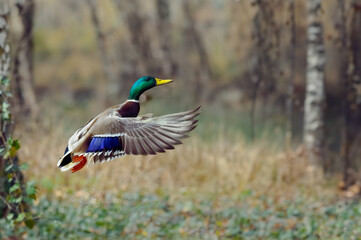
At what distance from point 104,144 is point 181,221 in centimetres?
405

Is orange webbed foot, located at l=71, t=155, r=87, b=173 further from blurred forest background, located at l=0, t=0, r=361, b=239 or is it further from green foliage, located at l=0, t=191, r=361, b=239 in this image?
green foliage, located at l=0, t=191, r=361, b=239

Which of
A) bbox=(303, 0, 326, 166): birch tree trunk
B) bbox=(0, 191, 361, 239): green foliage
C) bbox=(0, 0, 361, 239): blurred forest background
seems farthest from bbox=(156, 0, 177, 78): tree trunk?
bbox=(0, 191, 361, 239): green foliage

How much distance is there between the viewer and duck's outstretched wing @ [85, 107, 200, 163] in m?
2.99

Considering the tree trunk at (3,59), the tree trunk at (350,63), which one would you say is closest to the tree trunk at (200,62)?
the tree trunk at (350,63)

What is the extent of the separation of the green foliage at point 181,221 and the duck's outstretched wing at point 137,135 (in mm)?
3052

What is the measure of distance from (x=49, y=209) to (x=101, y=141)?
13.4 feet

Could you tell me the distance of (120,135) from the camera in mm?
3229

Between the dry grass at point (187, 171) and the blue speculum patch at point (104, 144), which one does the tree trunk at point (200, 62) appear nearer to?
the dry grass at point (187, 171)

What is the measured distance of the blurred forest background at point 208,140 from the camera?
666 centimetres

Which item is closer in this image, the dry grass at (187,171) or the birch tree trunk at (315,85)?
the dry grass at (187,171)

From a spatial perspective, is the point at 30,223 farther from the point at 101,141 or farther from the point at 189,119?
the point at 189,119

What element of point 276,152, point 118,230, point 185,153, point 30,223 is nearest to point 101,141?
point 30,223

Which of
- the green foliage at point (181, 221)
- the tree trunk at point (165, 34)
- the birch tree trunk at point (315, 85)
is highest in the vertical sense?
the tree trunk at point (165, 34)

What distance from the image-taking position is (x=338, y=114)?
14.2 m
